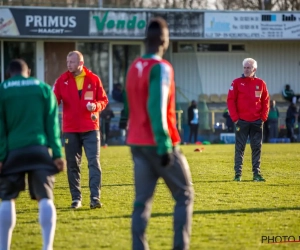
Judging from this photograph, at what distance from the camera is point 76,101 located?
434 inches

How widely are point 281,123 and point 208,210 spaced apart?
2780cm

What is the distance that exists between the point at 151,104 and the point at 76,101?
431 cm

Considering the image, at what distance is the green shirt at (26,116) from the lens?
7465mm

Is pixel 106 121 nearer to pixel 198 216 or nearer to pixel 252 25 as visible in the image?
pixel 252 25

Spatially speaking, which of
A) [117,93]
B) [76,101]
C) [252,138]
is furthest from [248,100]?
[117,93]

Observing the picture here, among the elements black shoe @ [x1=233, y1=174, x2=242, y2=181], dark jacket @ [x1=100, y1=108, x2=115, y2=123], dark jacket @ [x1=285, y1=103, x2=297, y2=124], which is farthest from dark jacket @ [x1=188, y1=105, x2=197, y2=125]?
black shoe @ [x1=233, y1=174, x2=242, y2=181]

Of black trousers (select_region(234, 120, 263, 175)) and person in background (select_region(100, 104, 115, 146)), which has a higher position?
black trousers (select_region(234, 120, 263, 175))

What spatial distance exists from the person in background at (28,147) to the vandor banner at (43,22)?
28946mm

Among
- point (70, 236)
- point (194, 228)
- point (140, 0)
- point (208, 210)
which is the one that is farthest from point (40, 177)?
point (140, 0)

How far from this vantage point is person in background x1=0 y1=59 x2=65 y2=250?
24.4 feet

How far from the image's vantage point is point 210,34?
126ft

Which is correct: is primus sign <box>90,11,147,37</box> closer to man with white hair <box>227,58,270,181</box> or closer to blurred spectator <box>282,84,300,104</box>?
→ blurred spectator <box>282,84,300,104</box>

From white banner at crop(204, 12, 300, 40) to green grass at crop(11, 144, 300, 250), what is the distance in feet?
75.3

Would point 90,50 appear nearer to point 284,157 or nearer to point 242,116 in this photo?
point 284,157
